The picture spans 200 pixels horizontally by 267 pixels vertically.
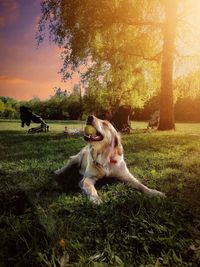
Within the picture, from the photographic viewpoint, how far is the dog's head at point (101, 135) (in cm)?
490

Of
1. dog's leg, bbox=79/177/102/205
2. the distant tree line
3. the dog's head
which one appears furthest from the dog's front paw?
the distant tree line

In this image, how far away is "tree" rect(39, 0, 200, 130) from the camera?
1591 cm

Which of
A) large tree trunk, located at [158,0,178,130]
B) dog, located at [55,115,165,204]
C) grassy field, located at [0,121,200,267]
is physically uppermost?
large tree trunk, located at [158,0,178,130]

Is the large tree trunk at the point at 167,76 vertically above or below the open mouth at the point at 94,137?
above

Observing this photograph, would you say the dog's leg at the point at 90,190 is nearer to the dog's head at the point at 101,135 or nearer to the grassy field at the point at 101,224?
the grassy field at the point at 101,224

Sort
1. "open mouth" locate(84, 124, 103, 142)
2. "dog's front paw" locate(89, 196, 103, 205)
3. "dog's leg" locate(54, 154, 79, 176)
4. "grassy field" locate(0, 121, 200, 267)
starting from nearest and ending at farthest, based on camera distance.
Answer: "grassy field" locate(0, 121, 200, 267) < "dog's front paw" locate(89, 196, 103, 205) < "open mouth" locate(84, 124, 103, 142) < "dog's leg" locate(54, 154, 79, 176)

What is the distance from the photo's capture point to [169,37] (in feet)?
55.0

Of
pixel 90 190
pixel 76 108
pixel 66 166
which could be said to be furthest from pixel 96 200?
pixel 76 108

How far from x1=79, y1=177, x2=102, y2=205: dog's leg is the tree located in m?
12.5

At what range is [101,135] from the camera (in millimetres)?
4938

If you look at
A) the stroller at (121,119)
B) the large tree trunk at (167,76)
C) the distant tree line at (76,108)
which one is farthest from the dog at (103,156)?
the distant tree line at (76,108)

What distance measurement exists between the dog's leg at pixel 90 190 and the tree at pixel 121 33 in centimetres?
1246

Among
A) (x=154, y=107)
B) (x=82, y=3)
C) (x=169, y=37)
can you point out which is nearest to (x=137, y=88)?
(x=169, y=37)

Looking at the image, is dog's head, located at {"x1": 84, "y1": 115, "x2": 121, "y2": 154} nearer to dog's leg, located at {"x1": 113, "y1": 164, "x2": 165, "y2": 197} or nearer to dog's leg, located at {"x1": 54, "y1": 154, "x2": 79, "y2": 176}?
dog's leg, located at {"x1": 113, "y1": 164, "x2": 165, "y2": 197}
